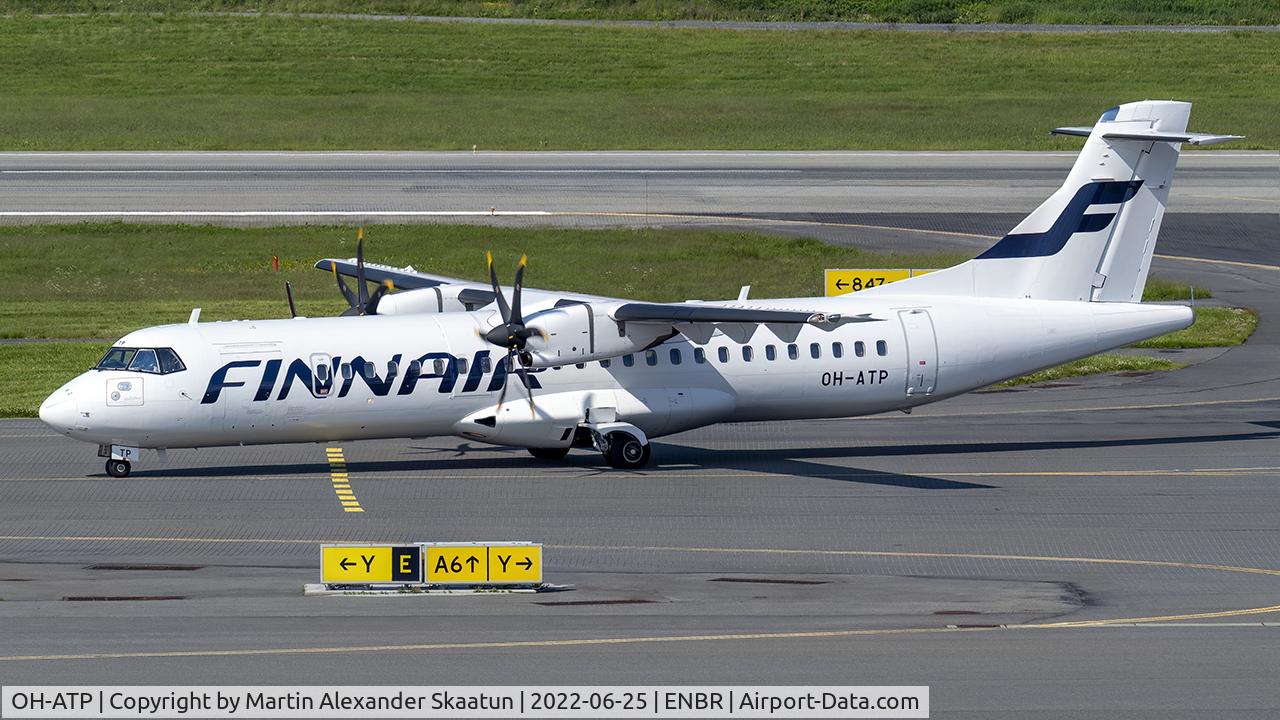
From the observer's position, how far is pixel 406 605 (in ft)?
60.5

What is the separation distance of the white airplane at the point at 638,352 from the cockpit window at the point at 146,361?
1.3 inches

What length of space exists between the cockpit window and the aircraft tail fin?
13262mm

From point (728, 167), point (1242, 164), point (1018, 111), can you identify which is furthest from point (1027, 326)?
point (1018, 111)

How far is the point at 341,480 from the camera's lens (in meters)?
26.7

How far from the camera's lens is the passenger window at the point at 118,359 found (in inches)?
1047

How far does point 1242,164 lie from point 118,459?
5504cm

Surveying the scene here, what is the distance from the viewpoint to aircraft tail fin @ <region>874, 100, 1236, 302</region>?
29.8 metres

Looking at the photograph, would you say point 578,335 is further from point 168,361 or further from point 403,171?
point 403,171

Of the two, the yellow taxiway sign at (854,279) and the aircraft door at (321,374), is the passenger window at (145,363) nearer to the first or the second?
the aircraft door at (321,374)

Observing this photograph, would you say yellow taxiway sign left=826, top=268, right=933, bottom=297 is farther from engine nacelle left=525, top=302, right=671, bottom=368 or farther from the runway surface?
engine nacelle left=525, top=302, right=671, bottom=368

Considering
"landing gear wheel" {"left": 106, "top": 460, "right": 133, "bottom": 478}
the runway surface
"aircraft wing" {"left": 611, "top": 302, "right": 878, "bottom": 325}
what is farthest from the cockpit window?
"aircraft wing" {"left": 611, "top": 302, "right": 878, "bottom": 325}

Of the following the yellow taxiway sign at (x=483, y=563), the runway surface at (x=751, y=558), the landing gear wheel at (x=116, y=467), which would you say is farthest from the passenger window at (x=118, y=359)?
the yellow taxiway sign at (x=483, y=563)

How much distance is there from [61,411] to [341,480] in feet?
15.7

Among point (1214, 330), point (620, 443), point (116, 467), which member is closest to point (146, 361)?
point (116, 467)
